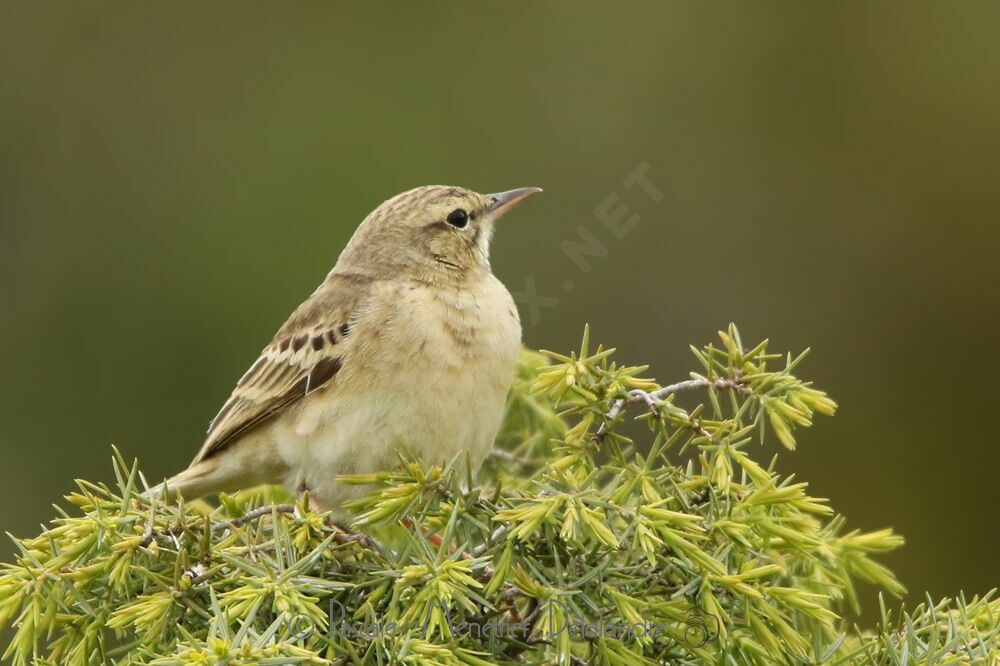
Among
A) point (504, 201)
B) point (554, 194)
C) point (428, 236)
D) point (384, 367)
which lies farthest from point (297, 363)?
point (554, 194)

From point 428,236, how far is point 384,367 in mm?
881

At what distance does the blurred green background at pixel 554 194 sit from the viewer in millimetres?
7664

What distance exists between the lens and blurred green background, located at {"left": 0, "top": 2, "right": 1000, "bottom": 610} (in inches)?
302

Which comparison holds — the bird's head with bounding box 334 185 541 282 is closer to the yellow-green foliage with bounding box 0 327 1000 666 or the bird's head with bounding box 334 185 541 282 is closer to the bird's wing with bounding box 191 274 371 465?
the bird's wing with bounding box 191 274 371 465

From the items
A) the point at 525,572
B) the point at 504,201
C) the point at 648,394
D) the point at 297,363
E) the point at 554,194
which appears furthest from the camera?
the point at 554,194

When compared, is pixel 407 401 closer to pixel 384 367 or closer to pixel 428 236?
pixel 384 367

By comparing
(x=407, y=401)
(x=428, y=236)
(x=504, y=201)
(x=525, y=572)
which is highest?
(x=504, y=201)

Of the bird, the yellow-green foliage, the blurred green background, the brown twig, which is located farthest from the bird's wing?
the blurred green background

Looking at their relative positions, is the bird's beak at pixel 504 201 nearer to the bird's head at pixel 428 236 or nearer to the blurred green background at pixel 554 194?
the bird's head at pixel 428 236

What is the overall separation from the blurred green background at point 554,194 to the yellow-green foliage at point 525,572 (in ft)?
14.7

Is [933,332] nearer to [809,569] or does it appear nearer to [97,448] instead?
[809,569]

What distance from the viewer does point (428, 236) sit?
16.8ft

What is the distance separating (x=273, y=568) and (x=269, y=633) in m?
0.27

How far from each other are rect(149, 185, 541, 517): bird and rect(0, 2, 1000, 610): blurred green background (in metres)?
2.54
